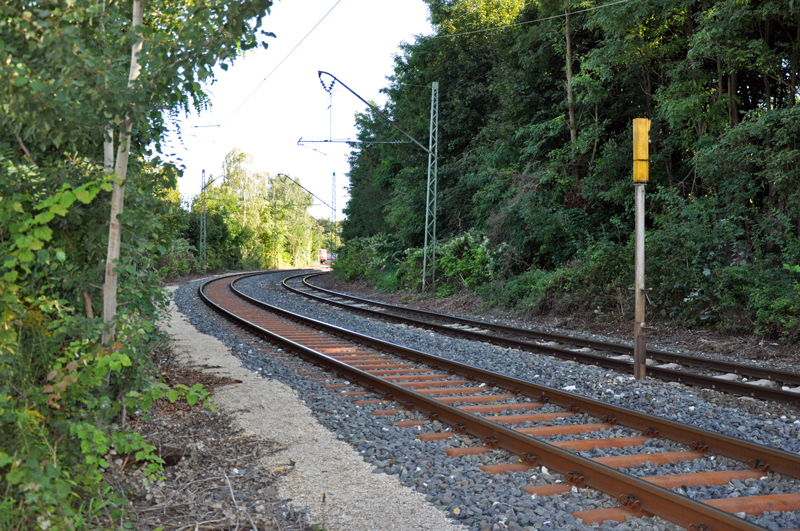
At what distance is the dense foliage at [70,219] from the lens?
297 cm

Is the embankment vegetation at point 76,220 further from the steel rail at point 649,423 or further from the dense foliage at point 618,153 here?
the dense foliage at point 618,153

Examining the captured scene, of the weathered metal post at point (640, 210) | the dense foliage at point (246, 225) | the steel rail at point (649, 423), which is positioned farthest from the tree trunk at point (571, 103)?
the dense foliage at point (246, 225)

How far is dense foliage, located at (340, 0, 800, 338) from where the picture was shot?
41.3 feet

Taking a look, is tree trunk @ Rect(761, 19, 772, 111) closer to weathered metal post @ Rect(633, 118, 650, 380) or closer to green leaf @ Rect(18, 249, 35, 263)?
weathered metal post @ Rect(633, 118, 650, 380)

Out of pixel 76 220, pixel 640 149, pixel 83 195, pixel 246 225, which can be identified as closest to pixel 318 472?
pixel 76 220

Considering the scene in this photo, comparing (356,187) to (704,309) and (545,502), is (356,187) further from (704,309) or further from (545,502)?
(545,502)

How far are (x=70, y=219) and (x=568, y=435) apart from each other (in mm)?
4570

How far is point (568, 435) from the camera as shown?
567cm

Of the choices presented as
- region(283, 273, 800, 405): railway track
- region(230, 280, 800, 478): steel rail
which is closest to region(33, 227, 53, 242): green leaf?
region(230, 280, 800, 478): steel rail

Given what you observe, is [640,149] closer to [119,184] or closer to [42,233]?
[119,184]

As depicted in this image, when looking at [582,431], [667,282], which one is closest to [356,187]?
[667,282]

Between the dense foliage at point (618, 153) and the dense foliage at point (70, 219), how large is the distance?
1059cm

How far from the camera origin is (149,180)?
14.1 feet

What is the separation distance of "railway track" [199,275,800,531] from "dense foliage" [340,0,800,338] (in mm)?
6217
